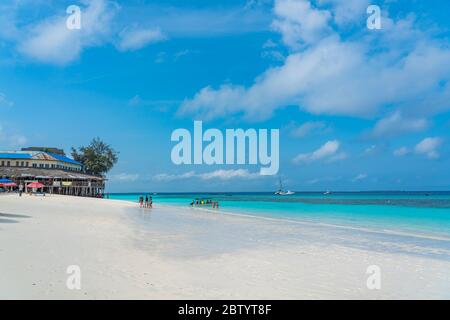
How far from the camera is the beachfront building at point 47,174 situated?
171ft

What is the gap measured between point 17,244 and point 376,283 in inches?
362

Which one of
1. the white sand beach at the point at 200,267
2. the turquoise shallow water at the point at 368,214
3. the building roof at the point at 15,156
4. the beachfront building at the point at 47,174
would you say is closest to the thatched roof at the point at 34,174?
the beachfront building at the point at 47,174

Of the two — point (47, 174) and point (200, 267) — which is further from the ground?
point (47, 174)

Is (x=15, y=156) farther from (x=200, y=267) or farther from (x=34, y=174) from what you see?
(x=200, y=267)

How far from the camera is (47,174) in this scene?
53406mm

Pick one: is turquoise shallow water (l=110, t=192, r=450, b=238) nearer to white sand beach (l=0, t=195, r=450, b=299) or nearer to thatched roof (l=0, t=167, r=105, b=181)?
white sand beach (l=0, t=195, r=450, b=299)

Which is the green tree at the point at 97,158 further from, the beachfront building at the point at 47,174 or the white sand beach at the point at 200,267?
the white sand beach at the point at 200,267

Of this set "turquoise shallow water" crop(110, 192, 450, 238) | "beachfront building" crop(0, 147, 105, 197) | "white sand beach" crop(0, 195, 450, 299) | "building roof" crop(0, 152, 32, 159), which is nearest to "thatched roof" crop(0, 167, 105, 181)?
"beachfront building" crop(0, 147, 105, 197)

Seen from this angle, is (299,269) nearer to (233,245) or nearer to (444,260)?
(233,245)

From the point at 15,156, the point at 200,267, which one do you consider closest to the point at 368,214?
the point at 200,267

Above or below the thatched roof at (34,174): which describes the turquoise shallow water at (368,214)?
below

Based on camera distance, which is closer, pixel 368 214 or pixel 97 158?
pixel 368 214
